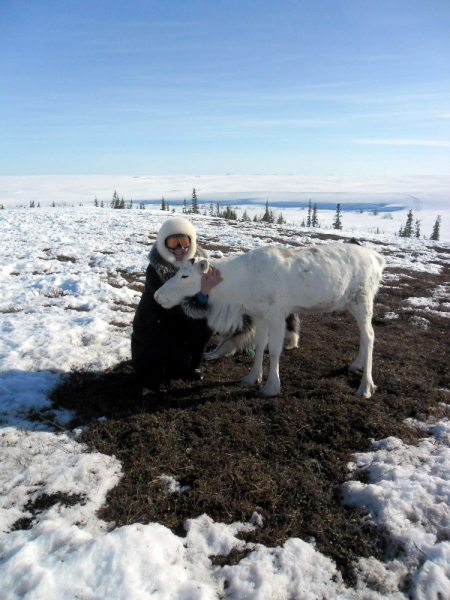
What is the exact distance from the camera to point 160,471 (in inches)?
147

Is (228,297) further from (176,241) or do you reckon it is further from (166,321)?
(176,241)

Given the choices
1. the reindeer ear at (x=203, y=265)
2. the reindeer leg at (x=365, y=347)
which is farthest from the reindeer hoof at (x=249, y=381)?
the reindeer ear at (x=203, y=265)

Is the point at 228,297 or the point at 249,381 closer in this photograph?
the point at 228,297

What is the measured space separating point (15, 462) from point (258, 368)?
3.25 meters

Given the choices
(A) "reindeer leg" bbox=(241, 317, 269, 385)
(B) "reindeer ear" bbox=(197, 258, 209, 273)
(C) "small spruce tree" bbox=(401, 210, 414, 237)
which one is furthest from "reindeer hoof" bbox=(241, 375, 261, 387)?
(C) "small spruce tree" bbox=(401, 210, 414, 237)

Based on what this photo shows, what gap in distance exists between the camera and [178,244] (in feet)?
17.8

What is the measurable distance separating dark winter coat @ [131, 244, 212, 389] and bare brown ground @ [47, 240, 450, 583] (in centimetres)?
Answer: 27

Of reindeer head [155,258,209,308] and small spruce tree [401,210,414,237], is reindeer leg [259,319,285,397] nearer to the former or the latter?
reindeer head [155,258,209,308]

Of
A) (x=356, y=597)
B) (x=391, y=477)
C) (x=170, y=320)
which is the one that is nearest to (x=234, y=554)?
(x=356, y=597)

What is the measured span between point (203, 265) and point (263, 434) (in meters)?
2.30

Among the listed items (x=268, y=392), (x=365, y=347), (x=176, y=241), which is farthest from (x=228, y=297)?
(x=365, y=347)

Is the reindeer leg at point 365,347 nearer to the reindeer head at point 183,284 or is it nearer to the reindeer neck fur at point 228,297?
the reindeer neck fur at point 228,297

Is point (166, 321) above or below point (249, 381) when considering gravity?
above

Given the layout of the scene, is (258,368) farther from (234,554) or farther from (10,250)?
(10,250)
